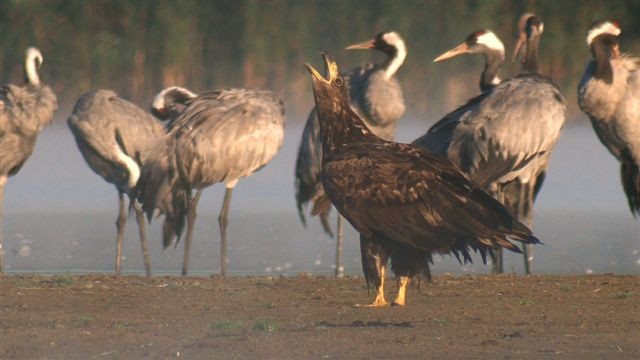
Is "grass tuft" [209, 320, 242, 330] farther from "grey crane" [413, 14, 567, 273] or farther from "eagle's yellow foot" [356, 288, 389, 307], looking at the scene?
"grey crane" [413, 14, 567, 273]

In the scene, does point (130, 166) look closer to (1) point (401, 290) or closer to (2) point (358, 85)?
(2) point (358, 85)

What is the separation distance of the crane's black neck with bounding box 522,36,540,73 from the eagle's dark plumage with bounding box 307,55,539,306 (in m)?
5.04

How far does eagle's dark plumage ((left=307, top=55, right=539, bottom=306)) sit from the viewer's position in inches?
354

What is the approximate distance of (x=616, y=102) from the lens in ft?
44.0

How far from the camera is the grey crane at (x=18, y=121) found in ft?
50.0

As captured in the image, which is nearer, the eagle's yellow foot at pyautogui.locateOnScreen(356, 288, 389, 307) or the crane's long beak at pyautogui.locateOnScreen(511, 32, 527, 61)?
the eagle's yellow foot at pyautogui.locateOnScreen(356, 288, 389, 307)

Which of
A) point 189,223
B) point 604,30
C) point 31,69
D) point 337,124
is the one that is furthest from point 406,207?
point 31,69

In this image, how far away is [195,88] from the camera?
2445 centimetres

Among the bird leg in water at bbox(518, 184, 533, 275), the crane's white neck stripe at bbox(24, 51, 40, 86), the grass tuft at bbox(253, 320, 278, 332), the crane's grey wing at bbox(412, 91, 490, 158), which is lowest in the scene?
the grass tuft at bbox(253, 320, 278, 332)

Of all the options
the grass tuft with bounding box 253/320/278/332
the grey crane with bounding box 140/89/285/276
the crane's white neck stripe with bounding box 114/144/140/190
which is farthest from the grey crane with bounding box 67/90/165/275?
the grass tuft with bounding box 253/320/278/332

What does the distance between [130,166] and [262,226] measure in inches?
92.4

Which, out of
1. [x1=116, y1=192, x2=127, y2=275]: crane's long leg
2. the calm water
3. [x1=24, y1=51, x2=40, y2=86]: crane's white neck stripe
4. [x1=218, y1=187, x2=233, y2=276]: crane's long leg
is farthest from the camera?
[x1=24, y1=51, x2=40, y2=86]: crane's white neck stripe

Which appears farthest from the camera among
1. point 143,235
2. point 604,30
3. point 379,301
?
point 143,235

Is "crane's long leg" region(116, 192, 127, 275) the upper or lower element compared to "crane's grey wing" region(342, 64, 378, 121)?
lower
